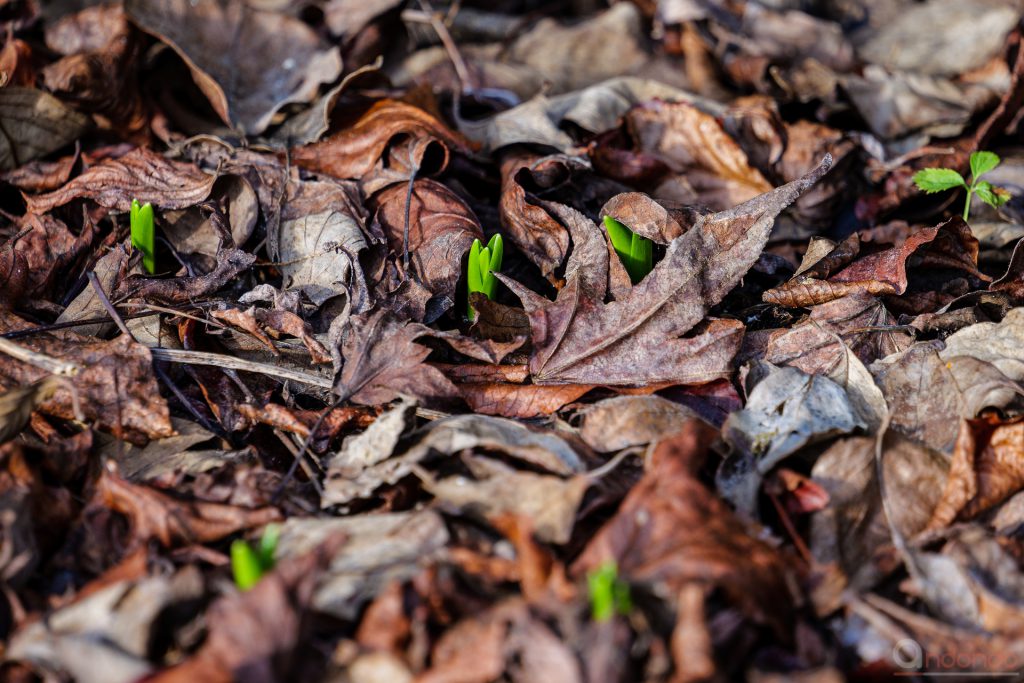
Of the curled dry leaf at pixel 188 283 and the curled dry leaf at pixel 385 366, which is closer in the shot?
the curled dry leaf at pixel 385 366

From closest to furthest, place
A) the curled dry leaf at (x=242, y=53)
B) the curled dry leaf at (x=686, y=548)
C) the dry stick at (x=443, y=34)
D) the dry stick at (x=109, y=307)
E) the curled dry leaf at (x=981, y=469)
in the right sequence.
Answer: the curled dry leaf at (x=686, y=548), the curled dry leaf at (x=981, y=469), the dry stick at (x=109, y=307), the curled dry leaf at (x=242, y=53), the dry stick at (x=443, y=34)

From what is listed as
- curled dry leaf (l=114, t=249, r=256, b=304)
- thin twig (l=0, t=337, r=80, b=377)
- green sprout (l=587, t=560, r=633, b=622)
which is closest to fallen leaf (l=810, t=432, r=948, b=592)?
green sprout (l=587, t=560, r=633, b=622)

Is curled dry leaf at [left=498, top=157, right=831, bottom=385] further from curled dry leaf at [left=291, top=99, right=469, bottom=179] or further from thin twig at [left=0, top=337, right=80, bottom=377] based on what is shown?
thin twig at [left=0, top=337, right=80, bottom=377]

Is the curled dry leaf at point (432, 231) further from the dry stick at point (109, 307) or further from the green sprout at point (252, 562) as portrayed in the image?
the green sprout at point (252, 562)

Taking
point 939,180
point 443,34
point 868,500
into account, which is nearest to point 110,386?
point 868,500

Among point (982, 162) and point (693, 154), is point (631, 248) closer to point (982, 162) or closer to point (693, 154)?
point (693, 154)

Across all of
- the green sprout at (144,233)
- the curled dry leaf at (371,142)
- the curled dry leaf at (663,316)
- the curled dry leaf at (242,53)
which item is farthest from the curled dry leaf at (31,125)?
the curled dry leaf at (663,316)
